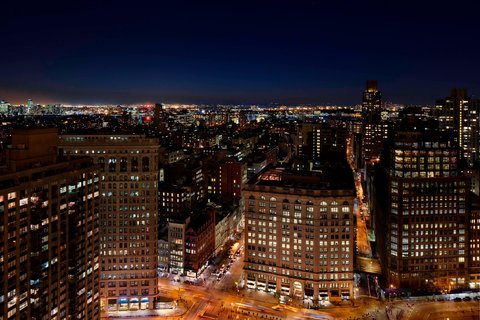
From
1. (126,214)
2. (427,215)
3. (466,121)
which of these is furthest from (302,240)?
(466,121)

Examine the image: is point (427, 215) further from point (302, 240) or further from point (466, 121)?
point (466, 121)

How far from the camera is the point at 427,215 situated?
3999 inches

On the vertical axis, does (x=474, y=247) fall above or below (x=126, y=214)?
below

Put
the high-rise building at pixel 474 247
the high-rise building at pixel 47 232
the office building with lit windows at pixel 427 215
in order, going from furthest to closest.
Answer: the high-rise building at pixel 474 247
the office building with lit windows at pixel 427 215
the high-rise building at pixel 47 232

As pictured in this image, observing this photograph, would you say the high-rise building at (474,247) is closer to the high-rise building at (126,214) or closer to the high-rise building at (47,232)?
the high-rise building at (126,214)

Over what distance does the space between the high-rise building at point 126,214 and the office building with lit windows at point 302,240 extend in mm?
21808

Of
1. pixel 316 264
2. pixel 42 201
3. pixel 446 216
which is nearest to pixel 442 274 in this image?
pixel 446 216

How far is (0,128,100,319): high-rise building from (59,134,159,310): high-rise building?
20.4 metres

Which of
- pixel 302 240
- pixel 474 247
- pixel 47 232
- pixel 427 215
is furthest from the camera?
pixel 474 247

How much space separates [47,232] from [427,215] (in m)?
74.9

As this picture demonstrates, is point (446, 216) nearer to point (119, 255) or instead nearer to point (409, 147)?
point (409, 147)

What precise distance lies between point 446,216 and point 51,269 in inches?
3076

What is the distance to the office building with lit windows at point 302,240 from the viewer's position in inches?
3935

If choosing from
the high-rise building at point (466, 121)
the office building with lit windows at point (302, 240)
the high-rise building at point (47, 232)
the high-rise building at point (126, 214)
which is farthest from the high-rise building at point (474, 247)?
the high-rise building at point (466, 121)
